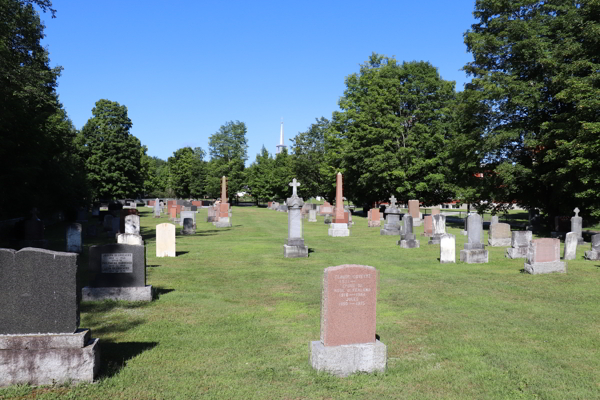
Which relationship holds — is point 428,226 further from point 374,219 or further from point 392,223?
point 374,219

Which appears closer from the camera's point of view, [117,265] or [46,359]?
[46,359]

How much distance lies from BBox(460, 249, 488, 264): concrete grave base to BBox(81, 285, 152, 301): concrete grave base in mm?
10120

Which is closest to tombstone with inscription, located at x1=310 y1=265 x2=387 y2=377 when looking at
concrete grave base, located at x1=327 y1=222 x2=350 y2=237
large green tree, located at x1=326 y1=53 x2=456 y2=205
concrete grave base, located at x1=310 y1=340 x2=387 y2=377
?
concrete grave base, located at x1=310 y1=340 x2=387 y2=377

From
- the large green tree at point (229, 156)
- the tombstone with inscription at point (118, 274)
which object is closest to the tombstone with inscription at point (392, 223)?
the tombstone with inscription at point (118, 274)

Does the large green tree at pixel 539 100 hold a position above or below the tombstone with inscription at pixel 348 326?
above

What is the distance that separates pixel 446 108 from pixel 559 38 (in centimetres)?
1491

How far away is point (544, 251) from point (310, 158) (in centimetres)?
4924

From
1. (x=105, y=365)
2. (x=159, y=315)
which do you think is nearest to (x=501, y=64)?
(x=159, y=315)

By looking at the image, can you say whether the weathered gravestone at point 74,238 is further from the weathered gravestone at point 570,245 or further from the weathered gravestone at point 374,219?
the weathered gravestone at point 374,219

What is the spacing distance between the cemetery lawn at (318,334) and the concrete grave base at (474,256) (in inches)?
55.4

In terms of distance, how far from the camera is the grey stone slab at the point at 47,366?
16.8 feet

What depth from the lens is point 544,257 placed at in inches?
508

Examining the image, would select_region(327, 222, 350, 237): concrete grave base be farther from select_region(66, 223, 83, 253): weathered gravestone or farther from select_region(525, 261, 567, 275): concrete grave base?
select_region(66, 223, 83, 253): weathered gravestone

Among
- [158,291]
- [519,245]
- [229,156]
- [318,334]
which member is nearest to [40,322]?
[318,334]
